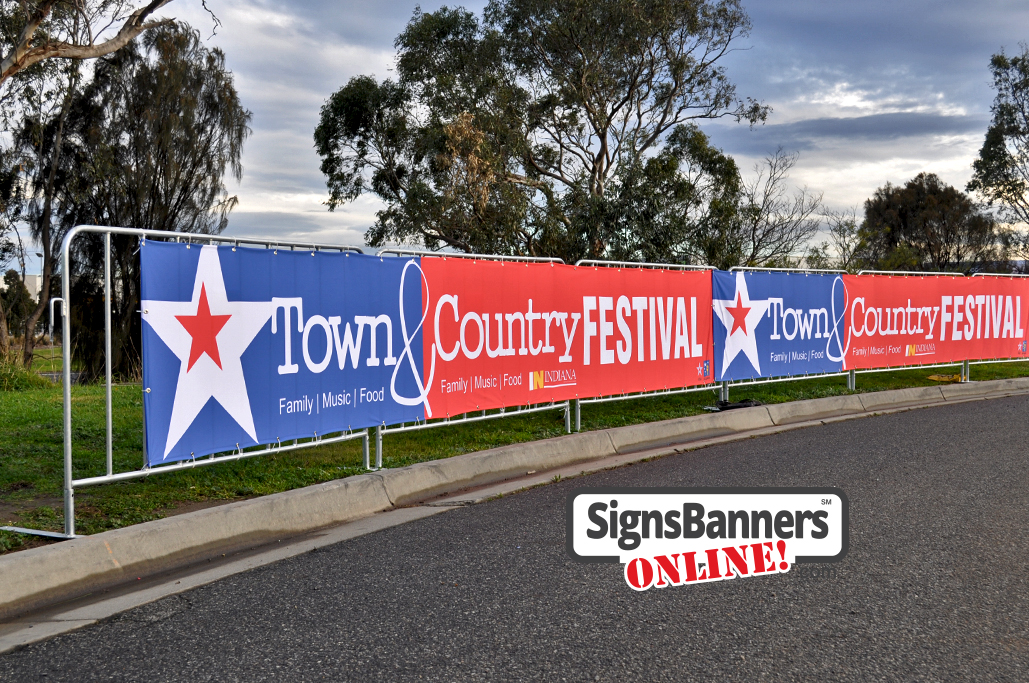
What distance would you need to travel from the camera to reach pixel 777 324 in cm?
1278

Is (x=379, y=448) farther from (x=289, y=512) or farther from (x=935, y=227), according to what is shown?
(x=935, y=227)

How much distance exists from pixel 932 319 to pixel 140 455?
13.3 meters

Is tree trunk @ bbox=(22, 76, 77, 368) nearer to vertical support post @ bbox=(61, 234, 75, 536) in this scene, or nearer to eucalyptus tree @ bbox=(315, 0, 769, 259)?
eucalyptus tree @ bbox=(315, 0, 769, 259)

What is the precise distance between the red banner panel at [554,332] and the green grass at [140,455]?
0.56m

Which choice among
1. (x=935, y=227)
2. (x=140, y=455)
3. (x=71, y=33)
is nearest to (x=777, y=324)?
(x=140, y=455)

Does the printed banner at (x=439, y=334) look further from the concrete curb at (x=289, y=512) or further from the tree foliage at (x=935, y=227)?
the tree foliage at (x=935, y=227)

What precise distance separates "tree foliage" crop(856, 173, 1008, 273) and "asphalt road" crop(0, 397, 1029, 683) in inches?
2285

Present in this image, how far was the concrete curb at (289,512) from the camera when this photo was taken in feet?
16.1

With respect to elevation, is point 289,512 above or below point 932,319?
below

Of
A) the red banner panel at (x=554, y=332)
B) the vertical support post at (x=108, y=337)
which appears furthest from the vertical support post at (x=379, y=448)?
the vertical support post at (x=108, y=337)

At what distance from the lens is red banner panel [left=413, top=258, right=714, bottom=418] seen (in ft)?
28.3

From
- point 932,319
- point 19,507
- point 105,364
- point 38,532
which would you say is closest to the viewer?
point 38,532

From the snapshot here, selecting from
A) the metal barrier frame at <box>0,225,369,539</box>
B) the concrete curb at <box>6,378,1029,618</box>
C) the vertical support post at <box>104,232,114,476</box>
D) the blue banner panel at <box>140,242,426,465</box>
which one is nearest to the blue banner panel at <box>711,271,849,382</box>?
the concrete curb at <box>6,378,1029,618</box>

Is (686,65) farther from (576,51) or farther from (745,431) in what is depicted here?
(745,431)
